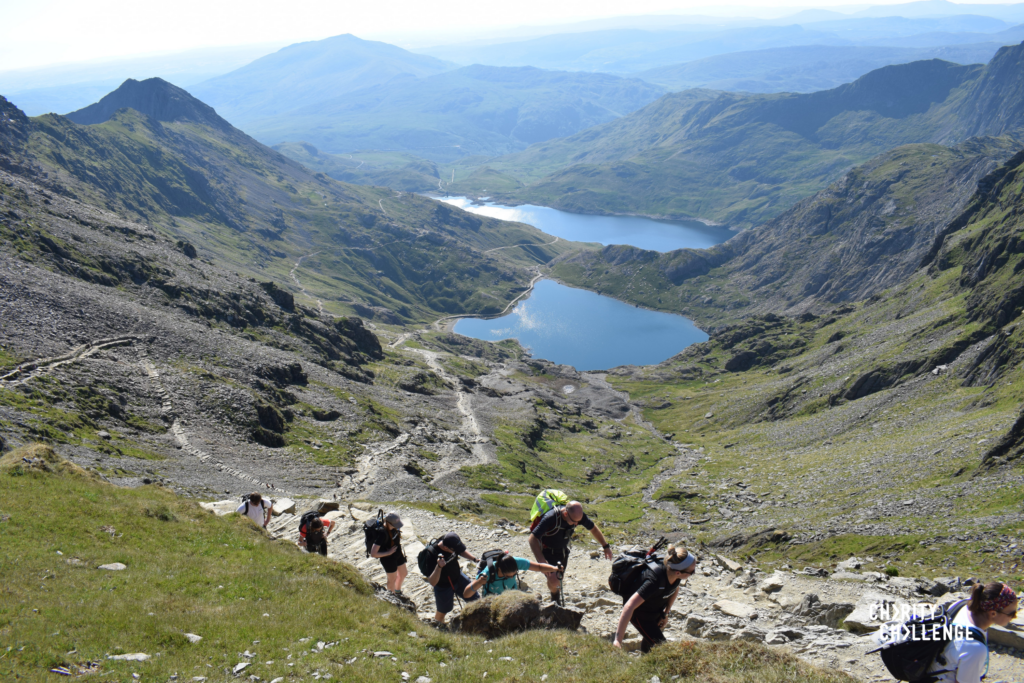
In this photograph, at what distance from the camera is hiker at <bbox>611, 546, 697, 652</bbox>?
1398 cm

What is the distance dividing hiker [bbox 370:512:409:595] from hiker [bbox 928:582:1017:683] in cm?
1570

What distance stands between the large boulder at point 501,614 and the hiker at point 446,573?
541mm

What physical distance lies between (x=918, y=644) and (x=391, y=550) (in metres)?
15.9

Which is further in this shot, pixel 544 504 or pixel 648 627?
pixel 544 504

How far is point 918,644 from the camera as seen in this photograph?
10.9m

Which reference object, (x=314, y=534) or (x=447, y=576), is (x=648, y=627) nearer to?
(x=447, y=576)

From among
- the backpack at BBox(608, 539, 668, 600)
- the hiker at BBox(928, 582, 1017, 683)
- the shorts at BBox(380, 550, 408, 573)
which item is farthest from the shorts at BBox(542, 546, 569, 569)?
the hiker at BBox(928, 582, 1017, 683)

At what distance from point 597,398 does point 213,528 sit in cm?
16332

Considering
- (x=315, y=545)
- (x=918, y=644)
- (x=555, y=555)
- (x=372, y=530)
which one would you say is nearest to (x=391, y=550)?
(x=372, y=530)

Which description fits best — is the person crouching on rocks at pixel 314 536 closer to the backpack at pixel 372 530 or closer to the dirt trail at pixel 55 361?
the backpack at pixel 372 530

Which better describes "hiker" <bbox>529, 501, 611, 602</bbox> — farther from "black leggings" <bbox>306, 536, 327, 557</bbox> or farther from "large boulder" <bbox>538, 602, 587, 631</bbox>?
"black leggings" <bbox>306, 536, 327, 557</bbox>

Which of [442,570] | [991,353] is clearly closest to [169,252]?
[442,570]

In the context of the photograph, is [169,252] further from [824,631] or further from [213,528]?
[824,631]

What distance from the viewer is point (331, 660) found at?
15656 millimetres
